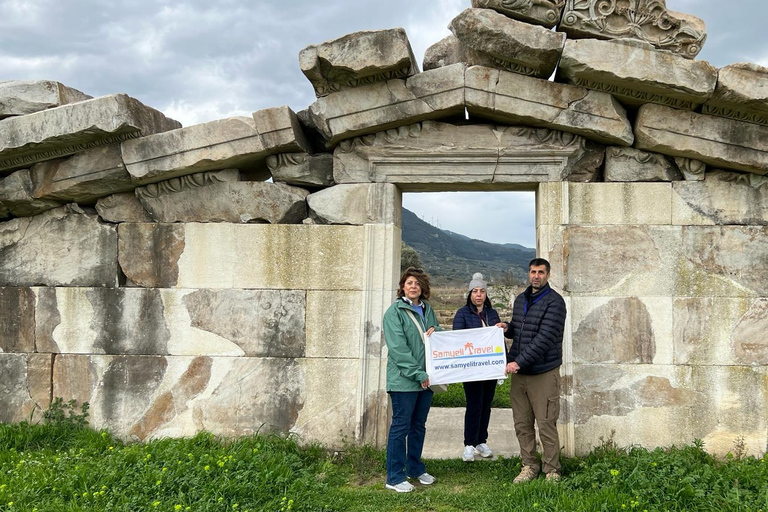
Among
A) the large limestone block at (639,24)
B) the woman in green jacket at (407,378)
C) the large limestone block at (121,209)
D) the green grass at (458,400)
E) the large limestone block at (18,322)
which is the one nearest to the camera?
the woman in green jacket at (407,378)

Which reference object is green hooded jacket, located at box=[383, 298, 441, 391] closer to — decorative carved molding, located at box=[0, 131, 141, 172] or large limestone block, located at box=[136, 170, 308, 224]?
large limestone block, located at box=[136, 170, 308, 224]

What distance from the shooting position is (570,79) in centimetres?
494

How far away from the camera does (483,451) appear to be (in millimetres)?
5336

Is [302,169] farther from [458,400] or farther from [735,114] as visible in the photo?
[458,400]

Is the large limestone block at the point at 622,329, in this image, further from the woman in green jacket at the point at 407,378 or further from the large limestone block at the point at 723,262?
the woman in green jacket at the point at 407,378

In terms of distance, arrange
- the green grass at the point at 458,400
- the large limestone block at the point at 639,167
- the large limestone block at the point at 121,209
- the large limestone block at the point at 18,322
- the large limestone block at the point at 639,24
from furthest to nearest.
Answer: the green grass at the point at 458,400 < the large limestone block at the point at 121,209 < the large limestone block at the point at 18,322 < the large limestone block at the point at 639,167 < the large limestone block at the point at 639,24

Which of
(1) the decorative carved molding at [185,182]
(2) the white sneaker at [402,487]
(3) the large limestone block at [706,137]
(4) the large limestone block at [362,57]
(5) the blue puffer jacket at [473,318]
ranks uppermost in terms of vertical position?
(4) the large limestone block at [362,57]

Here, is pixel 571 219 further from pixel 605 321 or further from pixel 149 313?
pixel 149 313

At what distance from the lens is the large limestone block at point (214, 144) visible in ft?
17.0

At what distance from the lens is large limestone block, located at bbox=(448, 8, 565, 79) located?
4.68 meters

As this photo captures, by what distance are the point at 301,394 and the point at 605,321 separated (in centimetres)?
264

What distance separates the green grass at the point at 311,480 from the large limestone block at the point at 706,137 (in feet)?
7.65

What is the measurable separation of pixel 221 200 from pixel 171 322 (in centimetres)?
117

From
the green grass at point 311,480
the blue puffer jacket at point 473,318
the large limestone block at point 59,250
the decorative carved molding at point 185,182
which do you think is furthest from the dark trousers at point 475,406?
the large limestone block at point 59,250
